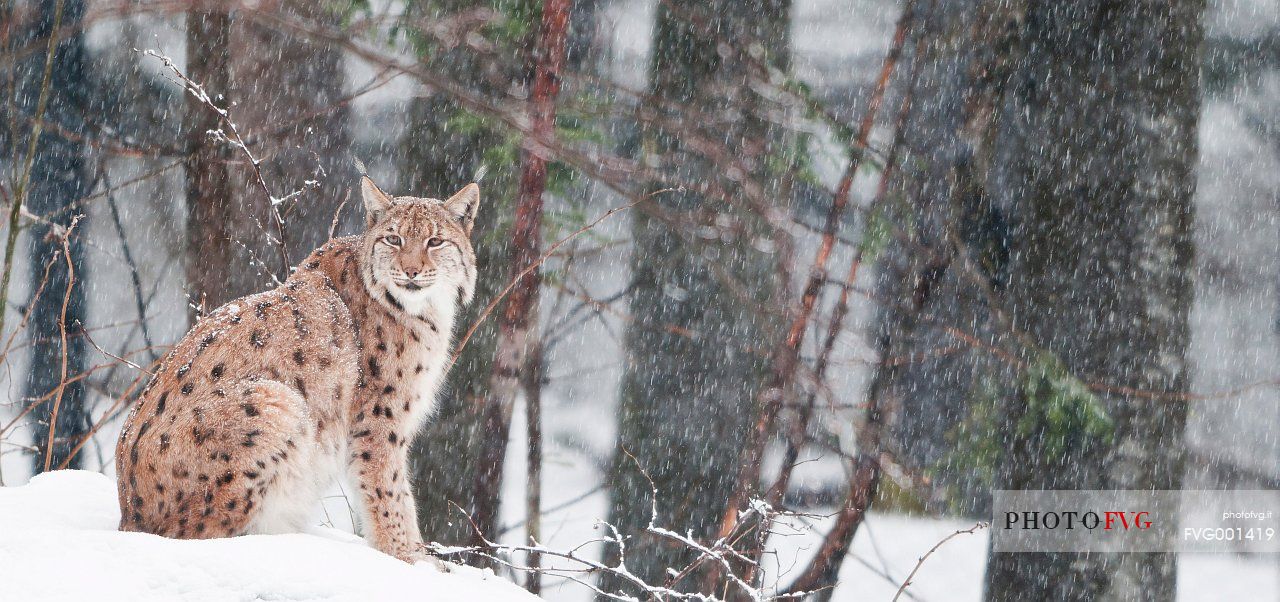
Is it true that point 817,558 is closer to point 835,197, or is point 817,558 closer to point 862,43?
point 835,197

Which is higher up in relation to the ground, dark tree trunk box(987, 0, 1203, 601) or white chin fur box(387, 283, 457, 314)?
dark tree trunk box(987, 0, 1203, 601)

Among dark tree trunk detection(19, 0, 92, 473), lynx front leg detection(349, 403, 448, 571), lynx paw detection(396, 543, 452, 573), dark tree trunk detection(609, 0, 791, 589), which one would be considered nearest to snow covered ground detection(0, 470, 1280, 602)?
lynx paw detection(396, 543, 452, 573)

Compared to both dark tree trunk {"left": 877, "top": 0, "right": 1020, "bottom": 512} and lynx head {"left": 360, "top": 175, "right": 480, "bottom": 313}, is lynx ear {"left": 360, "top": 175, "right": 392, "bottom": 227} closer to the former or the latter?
lynx head {"left": 360, "top": 175, "right": 480, "bottom": 313}

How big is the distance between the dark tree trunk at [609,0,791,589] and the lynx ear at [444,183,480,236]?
2.60m

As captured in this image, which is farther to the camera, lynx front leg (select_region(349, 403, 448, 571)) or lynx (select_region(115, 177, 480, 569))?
lynx front leg (select_region(349, 403, 448, 571))

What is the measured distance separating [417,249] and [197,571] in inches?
92.3

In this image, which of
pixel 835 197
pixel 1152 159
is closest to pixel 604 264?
pixel 835 197

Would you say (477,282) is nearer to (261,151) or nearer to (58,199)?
(261,151)

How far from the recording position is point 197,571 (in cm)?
264

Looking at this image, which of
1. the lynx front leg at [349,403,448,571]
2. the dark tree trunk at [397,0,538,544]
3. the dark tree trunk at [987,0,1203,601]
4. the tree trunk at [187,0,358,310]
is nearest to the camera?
the lynx front leg at [349,403,448,571]

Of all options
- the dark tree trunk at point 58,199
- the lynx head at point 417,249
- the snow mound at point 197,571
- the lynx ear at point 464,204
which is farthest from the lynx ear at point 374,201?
the dark tree trunk at point 58,199

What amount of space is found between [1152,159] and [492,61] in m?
4.63

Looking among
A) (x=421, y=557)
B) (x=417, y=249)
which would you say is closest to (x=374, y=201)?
(x=417, y=249)

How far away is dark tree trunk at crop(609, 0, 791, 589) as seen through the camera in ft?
25.3
